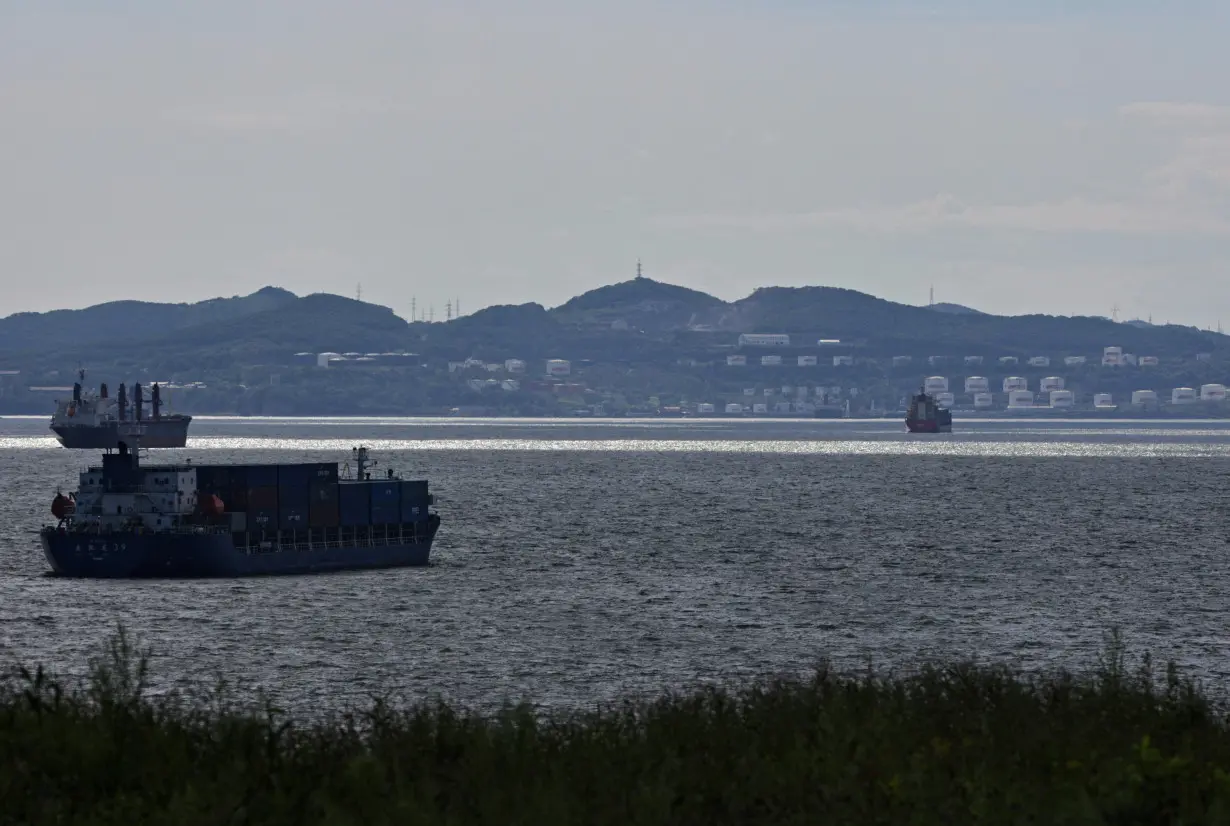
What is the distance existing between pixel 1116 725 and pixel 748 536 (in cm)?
10462

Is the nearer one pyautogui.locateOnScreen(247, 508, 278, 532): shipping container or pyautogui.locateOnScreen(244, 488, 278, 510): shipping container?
pyautogui.locateOnScreen(244, 488, 278, 510): shipping container

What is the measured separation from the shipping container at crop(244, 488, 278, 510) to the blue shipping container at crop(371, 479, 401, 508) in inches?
268

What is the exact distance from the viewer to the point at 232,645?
6619 cm

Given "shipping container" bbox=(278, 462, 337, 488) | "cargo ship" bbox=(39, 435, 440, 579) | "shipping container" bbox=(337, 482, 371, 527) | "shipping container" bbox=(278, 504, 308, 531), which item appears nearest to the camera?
"cargo ship" bbox=(39, 435, 440, 579)

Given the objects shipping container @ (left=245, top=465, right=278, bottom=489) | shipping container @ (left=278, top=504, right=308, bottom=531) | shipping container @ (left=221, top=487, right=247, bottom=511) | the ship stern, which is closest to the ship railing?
shipping container @ (left=278, top=504, right=308, bottom=531)

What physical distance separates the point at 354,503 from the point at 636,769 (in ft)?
284

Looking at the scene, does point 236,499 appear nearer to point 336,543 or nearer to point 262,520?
point 262,520

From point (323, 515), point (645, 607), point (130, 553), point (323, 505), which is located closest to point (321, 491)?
point (323, 505)

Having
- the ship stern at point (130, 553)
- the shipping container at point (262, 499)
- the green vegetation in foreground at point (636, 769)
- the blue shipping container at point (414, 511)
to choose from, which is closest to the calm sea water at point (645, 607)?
the ship stern at point (130, 553)

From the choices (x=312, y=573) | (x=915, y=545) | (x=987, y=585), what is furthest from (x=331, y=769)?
(x=915, y=545)

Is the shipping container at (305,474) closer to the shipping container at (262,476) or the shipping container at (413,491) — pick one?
the shipping container at (262,476)

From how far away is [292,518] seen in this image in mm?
104688

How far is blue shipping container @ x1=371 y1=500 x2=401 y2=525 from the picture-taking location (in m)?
109

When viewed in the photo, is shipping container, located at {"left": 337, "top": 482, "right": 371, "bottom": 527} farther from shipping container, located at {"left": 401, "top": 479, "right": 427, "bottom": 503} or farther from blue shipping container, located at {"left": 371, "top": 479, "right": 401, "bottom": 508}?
shipping container, located at {"left": 401, "top": 479, "right": 427, "bottom": 503}
